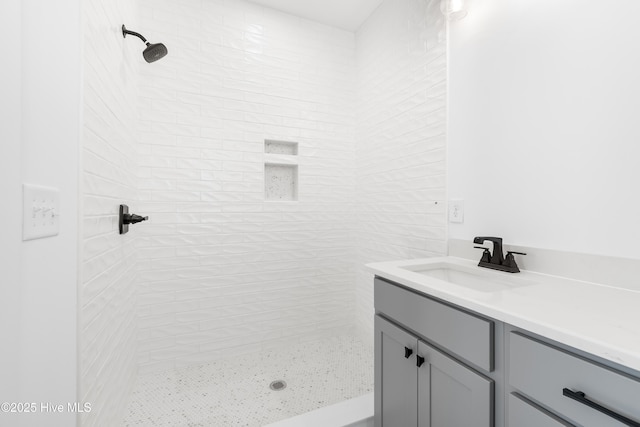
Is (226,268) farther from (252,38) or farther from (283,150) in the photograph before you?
(252,38)

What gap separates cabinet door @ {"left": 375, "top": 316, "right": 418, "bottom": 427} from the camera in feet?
3.52

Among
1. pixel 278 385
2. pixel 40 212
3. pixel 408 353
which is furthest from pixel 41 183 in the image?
pixel 278 385

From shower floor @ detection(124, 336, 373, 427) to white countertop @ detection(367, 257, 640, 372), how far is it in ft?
3.56

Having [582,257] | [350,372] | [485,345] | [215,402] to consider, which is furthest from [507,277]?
[215,402]

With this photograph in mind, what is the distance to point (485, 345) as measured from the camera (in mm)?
790

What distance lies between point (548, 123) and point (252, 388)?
6.97ft

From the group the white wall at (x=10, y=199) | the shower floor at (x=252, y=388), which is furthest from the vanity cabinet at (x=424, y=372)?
the white wall at (x=10, y=199)

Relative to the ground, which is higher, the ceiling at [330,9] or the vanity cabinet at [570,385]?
the ceiling at [330,9]

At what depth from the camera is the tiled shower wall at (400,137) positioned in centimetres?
167

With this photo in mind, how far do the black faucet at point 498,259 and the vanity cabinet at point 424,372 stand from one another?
0.45 meters

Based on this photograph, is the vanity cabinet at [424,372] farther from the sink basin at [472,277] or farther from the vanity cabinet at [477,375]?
the sink basin at [472,277]

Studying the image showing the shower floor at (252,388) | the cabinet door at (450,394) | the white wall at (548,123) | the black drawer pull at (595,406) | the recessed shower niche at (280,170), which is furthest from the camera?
the recessed shower niche at (280,170)

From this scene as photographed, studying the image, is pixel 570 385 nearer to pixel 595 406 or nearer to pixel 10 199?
pixel 595 406

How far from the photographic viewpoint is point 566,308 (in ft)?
2.50
